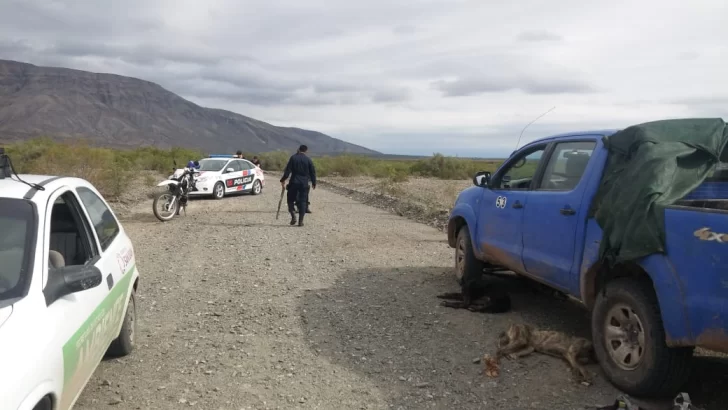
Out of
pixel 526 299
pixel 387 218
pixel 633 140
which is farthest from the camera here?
pixel 387 218

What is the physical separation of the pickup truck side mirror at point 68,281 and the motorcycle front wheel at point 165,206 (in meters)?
11.9

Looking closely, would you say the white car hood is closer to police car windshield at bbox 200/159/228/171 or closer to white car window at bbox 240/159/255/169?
police car windshield at bbox 200/159/228/171

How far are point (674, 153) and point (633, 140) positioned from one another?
409 millimetres

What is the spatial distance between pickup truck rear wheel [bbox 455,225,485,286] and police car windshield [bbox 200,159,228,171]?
1576 centimetres

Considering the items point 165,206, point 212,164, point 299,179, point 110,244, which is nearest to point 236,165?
point 212,164

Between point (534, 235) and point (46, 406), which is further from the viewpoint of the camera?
point (534, 235)

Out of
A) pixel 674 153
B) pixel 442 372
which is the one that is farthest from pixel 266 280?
pixel 674 153

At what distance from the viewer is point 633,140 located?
467 centimetres

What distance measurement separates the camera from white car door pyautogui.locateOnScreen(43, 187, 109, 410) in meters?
3.01

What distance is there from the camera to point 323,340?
5641 millimetres

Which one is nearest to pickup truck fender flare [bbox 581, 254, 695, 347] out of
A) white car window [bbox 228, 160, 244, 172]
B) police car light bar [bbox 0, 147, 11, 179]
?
police car light bar [bbox 0, 147, 11, 179]

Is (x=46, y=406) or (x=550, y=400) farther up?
(x=46, y=406)

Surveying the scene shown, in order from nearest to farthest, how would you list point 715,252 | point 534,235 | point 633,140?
1. point 715,252
2. point 633,140
3. point 534,235

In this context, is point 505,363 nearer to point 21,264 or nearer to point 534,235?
point 534,235
